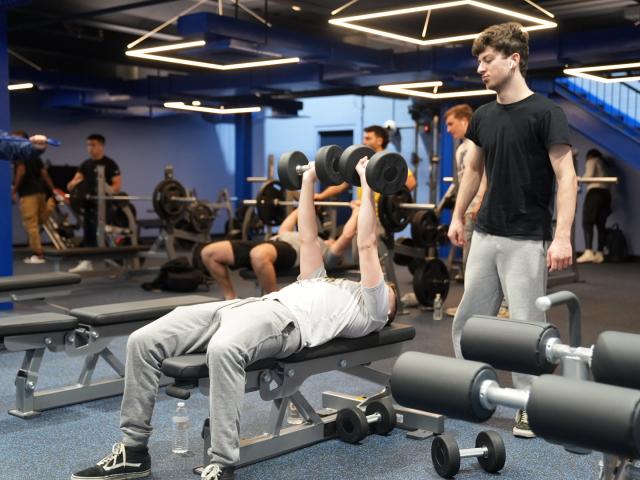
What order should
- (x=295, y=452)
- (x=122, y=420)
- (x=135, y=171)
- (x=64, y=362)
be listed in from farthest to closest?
(x=135, y=171) → (x=64, y=362) → (x=295, y=452) → (x=122, y=420)

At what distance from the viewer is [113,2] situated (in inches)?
338

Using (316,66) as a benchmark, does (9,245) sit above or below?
below

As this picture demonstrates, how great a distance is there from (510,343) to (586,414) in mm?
383

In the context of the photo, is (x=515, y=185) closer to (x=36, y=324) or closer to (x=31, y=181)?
(x=36, y=324)

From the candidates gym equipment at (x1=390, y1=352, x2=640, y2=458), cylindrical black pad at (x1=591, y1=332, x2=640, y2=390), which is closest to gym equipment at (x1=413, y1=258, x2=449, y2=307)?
cylindrical black pad at (x1=591, y1=332, x2=640, y2=390)

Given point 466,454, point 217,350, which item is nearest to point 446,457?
point 466,454

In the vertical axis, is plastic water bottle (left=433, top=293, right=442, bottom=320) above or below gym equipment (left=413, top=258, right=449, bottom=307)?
below

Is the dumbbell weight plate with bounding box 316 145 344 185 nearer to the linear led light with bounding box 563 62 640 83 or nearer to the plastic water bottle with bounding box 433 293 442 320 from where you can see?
the plastic water bottle with bounding box 433 293 442 320

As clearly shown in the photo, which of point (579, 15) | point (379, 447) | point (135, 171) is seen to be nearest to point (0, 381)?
point (379, 447)

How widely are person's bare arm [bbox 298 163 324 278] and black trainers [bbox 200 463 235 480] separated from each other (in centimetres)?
83

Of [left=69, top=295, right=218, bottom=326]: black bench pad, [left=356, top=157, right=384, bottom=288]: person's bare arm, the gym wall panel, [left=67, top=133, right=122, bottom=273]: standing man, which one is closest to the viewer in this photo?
[left=356, top=157, right=384, bottom=288]: person's bare arm

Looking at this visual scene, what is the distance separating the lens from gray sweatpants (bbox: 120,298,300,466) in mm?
2408

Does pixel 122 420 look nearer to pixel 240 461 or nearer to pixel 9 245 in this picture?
pixel 240 461

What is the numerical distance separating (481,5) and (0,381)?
143 inches
